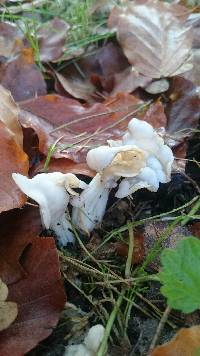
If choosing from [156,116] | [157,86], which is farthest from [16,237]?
[157,86]

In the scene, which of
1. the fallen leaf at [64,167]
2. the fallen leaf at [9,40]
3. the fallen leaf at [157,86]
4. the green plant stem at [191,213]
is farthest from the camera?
the fallen leaf at [9,40]

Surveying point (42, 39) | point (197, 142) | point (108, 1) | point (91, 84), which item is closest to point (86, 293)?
point (197, 142)

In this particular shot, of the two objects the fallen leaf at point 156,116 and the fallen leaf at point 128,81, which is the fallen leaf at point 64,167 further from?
the fallen leaf at point 128,81

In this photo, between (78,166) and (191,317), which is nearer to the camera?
(191,317)

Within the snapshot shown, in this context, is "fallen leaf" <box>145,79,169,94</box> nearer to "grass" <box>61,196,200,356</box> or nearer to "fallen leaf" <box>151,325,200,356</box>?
"grass" <box>61,196,200,356</box>

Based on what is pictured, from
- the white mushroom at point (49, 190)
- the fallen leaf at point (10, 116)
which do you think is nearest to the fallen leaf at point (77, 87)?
the fallen leaf at point (10, 116)

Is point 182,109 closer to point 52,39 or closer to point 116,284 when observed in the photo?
point 116,284

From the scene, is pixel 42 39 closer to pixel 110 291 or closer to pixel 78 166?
pixel 78 166
